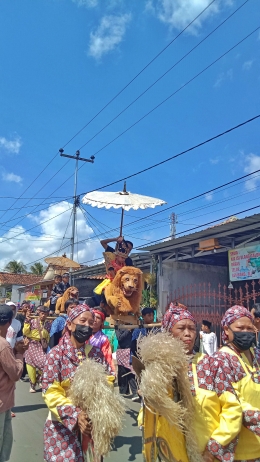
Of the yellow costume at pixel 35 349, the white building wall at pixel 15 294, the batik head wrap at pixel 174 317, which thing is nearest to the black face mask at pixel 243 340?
the batik head wrap at pixel 174 317

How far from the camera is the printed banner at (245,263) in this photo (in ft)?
29.1

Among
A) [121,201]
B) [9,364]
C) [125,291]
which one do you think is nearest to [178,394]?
[9,364]

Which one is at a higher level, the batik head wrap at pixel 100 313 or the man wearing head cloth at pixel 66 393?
the batik head wrap at pixel 100 313

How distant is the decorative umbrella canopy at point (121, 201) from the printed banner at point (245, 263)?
12.3ft

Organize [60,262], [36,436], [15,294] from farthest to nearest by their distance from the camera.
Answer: [15,294] → [60,262] → [36,436]

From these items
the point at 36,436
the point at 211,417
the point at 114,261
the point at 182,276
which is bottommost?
the point at 36,436

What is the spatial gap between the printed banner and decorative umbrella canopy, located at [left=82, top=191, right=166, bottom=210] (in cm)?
375

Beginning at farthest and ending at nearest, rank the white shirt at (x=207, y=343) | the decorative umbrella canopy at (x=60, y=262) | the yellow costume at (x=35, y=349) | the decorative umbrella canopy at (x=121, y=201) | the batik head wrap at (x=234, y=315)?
the decorative umbrella canopy at (x=60, y=262)
the white shirt at (x=207, y=343)
the yellow costume at (x=35, y=349)
the decorative umbrella canopy at (x=121, y=201)
the batik head wrap at (x=234, y=315)

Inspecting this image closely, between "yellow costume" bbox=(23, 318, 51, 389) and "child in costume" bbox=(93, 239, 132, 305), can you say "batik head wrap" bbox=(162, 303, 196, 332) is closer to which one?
"child in costume" bbox=(93, 239, 132, 305)

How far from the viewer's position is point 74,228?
19.8 metres

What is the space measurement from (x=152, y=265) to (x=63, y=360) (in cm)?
919

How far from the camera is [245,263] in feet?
30.1

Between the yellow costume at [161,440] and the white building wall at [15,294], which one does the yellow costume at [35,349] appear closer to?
Result: the yellow costume at [161,440]

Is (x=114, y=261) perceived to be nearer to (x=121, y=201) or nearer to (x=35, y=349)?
(x=121, y=201)
